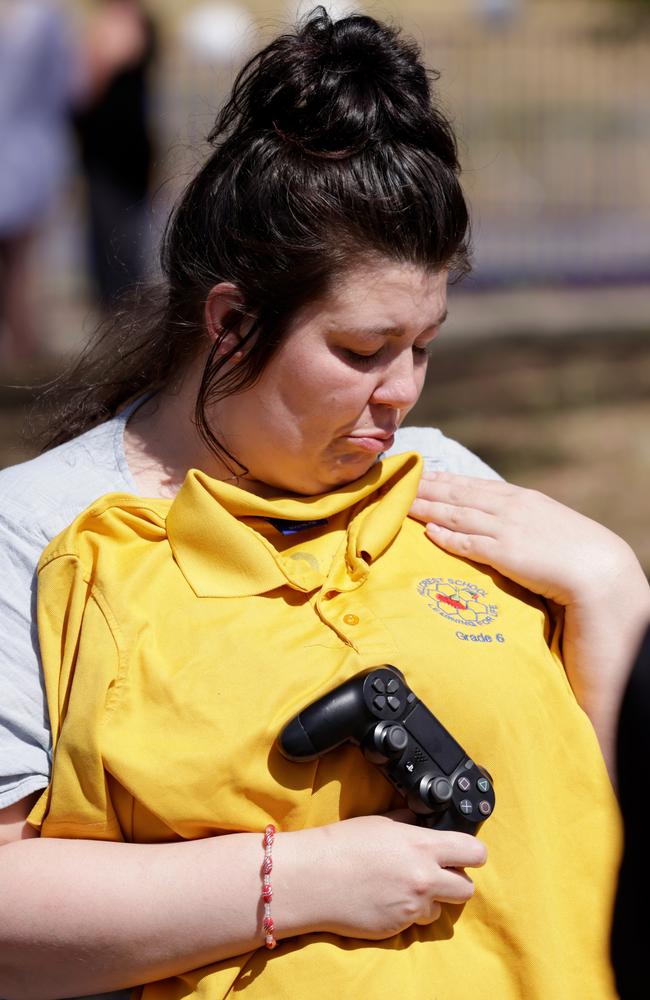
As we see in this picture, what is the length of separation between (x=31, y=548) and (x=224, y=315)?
455 millimetres

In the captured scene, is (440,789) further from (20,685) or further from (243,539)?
(20,685)

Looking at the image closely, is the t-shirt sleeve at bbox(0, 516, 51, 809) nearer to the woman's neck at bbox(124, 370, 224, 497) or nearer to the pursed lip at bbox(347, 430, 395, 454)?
the woman's neck at bbox(124, 370, 224, 497)

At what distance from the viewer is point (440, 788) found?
178 centimetres

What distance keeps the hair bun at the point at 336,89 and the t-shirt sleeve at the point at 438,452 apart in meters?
0.52

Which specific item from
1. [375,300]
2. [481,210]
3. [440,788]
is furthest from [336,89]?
[481,210]

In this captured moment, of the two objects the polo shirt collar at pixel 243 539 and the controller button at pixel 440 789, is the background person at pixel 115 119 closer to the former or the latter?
the polo shirt collar at pixel 243 539

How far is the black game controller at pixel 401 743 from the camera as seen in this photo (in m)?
1.76

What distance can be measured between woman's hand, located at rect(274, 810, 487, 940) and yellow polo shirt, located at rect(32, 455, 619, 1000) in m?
0.04

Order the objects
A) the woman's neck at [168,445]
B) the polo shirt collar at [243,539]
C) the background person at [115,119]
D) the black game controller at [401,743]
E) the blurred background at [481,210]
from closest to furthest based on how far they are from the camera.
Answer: the black game controller at [401,743] → the polo shirt collar at [243,539] → the woman's neck at [168,445] → the blurred background at [481,210] → the background person at [115,119]

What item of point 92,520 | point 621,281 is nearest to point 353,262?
point 92,520

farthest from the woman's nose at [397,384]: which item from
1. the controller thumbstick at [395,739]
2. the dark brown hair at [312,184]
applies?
the controller thumbstick at [395,739]

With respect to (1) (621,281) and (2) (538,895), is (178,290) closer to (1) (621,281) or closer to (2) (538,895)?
(2) (538,895)

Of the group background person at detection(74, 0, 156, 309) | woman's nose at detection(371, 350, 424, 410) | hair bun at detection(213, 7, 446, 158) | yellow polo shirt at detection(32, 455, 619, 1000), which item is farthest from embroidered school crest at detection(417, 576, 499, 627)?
background person at detection(74, 0, 156, 309)

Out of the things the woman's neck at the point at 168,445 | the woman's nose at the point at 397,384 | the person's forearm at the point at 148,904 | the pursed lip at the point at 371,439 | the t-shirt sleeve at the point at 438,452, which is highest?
the woman's nose at the point at 397,384
